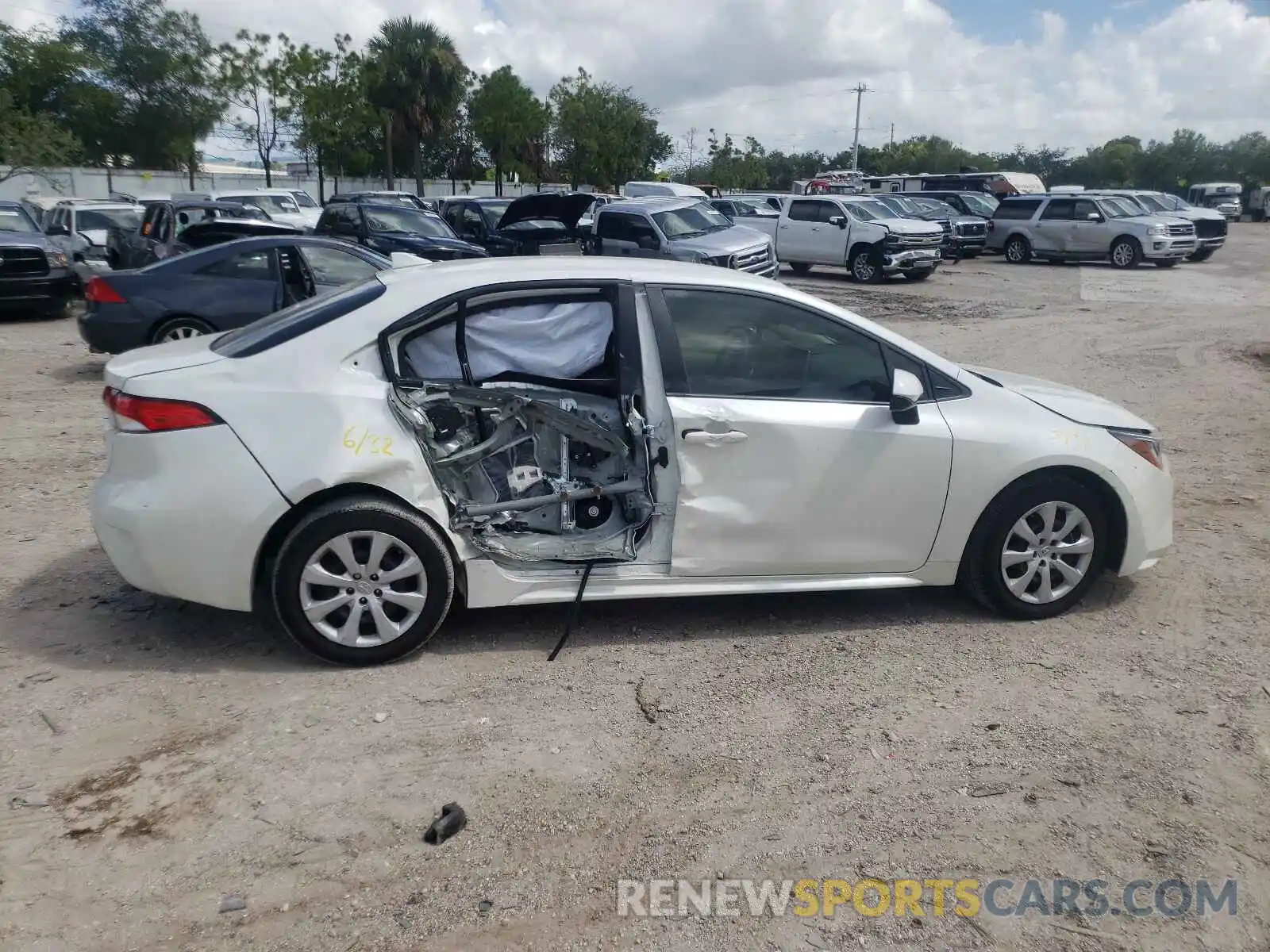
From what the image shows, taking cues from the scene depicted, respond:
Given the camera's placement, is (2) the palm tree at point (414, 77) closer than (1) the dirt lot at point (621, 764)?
No

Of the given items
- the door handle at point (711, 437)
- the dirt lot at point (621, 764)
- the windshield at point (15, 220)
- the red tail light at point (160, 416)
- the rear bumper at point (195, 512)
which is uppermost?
the windshield at point (15, 220)

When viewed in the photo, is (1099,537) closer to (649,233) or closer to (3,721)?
(3,721)

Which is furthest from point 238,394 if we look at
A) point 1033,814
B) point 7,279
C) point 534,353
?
point 7,279

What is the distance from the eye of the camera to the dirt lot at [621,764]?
2988 millimetres

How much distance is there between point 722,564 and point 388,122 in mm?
44578

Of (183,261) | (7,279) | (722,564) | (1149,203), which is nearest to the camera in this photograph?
(722,564)

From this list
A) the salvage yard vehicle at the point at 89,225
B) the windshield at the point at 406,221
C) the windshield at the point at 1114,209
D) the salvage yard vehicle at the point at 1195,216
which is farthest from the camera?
the salvage yard vehicle at the point at 1195,216

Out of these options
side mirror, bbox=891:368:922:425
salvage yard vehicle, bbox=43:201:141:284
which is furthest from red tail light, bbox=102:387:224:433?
salvage yard vehicle, bbox=43:201:141:284

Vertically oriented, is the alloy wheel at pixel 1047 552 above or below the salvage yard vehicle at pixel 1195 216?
below

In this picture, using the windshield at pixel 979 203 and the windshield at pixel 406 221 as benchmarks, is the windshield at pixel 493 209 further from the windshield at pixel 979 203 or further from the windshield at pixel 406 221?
the windshield at pixel 979 203

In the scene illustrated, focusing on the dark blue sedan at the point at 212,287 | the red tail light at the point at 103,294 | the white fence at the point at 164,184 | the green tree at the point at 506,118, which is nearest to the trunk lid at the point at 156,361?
the dark blue sedan at the point at 212,287

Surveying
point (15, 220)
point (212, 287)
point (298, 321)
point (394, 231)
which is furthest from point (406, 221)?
point (298, 321)

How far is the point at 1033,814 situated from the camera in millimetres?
3449

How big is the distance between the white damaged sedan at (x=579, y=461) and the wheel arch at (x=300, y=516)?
10 millimetres
